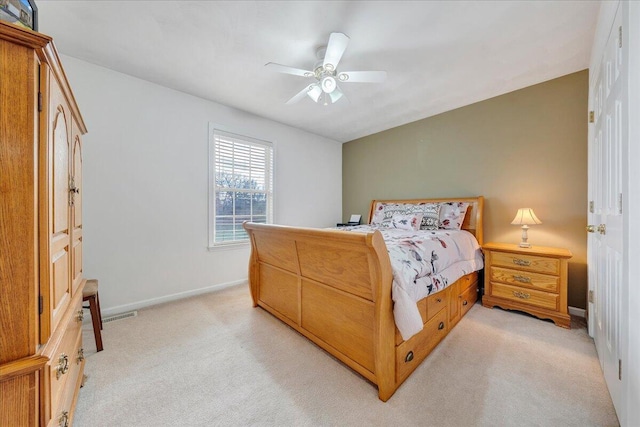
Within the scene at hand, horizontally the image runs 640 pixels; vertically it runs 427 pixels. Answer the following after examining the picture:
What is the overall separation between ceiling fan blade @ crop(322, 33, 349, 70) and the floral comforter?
157 cm

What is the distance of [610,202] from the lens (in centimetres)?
143

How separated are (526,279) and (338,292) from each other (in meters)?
2.11

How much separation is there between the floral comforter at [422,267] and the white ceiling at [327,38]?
1.70 metres

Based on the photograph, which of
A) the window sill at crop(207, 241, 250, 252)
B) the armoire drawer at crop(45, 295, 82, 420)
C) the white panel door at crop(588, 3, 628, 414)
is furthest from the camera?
the window sill at crop(207, 241, 250, 252)

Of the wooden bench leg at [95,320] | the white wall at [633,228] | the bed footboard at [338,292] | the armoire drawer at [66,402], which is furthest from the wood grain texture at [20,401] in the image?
the white wall at [633,228]

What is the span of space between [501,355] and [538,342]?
0.47m

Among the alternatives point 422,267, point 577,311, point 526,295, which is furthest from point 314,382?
point 577,311

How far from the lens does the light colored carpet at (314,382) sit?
1.29m

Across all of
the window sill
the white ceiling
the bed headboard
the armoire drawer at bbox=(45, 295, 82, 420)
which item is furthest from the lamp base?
the armoire drawer at bbox=(45, 295, 82, 420)

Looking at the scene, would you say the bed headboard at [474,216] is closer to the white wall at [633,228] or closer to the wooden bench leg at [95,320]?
the white wall at [633,228]

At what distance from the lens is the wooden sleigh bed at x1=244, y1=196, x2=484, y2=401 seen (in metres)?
1.37

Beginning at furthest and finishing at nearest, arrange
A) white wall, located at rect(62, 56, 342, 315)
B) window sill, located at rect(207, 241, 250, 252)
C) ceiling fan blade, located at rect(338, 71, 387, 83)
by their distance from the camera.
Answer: window sill, located at rect(207, 241, 250, 252) < white wall, located at rect(62, 56, 342, 315) < ceiling fan blade, located at rect(338, 71, 387, 83)

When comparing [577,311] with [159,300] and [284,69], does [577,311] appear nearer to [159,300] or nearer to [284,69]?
[284,69]

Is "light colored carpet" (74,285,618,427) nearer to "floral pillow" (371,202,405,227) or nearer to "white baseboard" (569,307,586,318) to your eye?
"white baseboard" (569,307,586,318)
